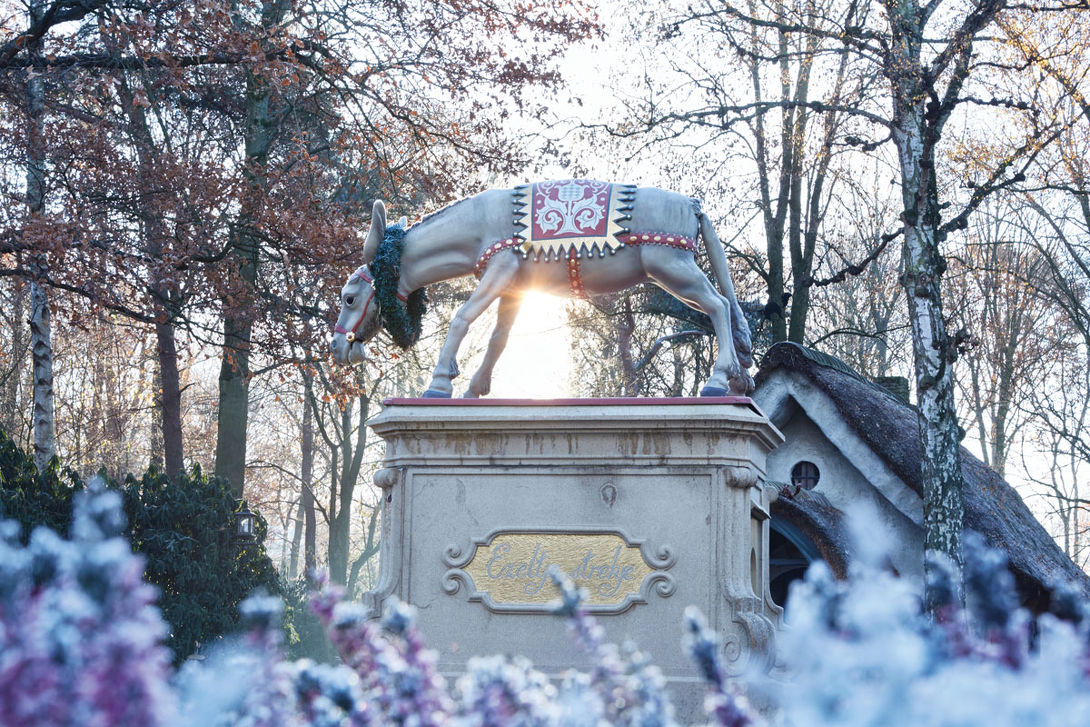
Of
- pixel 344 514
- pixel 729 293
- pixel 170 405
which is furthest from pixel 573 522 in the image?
pixel 344 514

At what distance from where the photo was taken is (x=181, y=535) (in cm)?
1495

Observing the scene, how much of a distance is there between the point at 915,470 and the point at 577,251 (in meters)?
7.51

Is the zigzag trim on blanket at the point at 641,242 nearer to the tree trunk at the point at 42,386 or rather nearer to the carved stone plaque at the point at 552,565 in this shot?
the carved stone plaque at the point at 552,565

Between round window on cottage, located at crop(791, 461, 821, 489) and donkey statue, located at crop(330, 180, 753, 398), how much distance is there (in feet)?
25.8

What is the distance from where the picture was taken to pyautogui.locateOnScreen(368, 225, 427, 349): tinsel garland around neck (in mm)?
7191

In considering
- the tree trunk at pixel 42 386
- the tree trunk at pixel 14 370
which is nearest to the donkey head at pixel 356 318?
the tree trunk at pixel 42 386

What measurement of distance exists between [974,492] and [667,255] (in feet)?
26.6

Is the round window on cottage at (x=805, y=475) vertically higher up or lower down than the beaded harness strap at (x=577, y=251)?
lower down

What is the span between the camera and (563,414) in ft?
21.0

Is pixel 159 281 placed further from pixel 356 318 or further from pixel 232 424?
pixel 356 318

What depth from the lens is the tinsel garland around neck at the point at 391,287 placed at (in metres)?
7.19

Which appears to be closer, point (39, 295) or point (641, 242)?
point (641, 242)

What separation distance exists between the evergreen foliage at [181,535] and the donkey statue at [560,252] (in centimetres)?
711

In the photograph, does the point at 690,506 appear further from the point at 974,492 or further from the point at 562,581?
the point at 974,492
